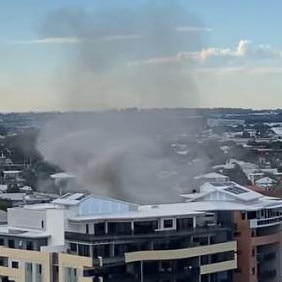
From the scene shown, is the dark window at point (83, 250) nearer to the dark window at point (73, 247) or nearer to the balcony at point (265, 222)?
the dark window at point (73, 247)

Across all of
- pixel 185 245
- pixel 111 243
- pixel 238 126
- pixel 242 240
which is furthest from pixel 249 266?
pixel 238 126

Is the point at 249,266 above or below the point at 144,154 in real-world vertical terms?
below

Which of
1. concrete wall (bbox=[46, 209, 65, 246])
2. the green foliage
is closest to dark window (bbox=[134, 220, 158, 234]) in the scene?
concrete wall (bbox=[46, 209, 65, 246])

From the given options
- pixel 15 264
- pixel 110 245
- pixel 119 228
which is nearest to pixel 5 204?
pixel 15 264

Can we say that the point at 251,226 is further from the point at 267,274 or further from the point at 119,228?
the point at 119,228

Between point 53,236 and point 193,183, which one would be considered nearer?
point 53,236

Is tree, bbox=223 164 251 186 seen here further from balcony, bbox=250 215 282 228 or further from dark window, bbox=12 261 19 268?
dark window, bbox=12 261 19 268

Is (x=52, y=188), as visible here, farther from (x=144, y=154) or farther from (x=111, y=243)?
(x=111, y=243)
